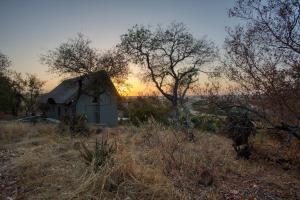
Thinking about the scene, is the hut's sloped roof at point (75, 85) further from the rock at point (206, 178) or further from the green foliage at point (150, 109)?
the rock at point (206, 178)

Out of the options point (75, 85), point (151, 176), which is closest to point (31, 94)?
point (75, 85)

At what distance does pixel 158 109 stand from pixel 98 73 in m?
5.21

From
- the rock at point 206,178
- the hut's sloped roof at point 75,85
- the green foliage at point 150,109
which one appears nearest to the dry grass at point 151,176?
the rock at point 206,178

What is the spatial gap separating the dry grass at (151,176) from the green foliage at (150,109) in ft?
35.3

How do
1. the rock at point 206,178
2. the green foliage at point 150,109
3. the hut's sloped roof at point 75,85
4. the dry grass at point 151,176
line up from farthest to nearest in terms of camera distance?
1. the hut's sloped roof at point 75,85
2. the green foliage at point 150,109
3. the rock at point 206,178
4. the dry grass at point 151,176

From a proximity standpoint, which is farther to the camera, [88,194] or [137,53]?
[137,53]

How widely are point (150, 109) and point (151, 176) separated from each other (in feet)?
45.7

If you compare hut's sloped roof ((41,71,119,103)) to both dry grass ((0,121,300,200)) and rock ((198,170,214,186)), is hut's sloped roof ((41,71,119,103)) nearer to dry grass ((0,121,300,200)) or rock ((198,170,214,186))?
dry grass ((0,121,300,200))

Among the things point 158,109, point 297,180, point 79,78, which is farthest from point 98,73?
point 297,180

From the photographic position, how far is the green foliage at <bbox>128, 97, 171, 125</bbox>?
59.1 feet

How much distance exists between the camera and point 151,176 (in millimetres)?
4516

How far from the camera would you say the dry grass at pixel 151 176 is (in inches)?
162

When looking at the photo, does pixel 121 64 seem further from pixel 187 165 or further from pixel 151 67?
pixel 187 165

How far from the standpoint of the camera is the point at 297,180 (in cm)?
615
